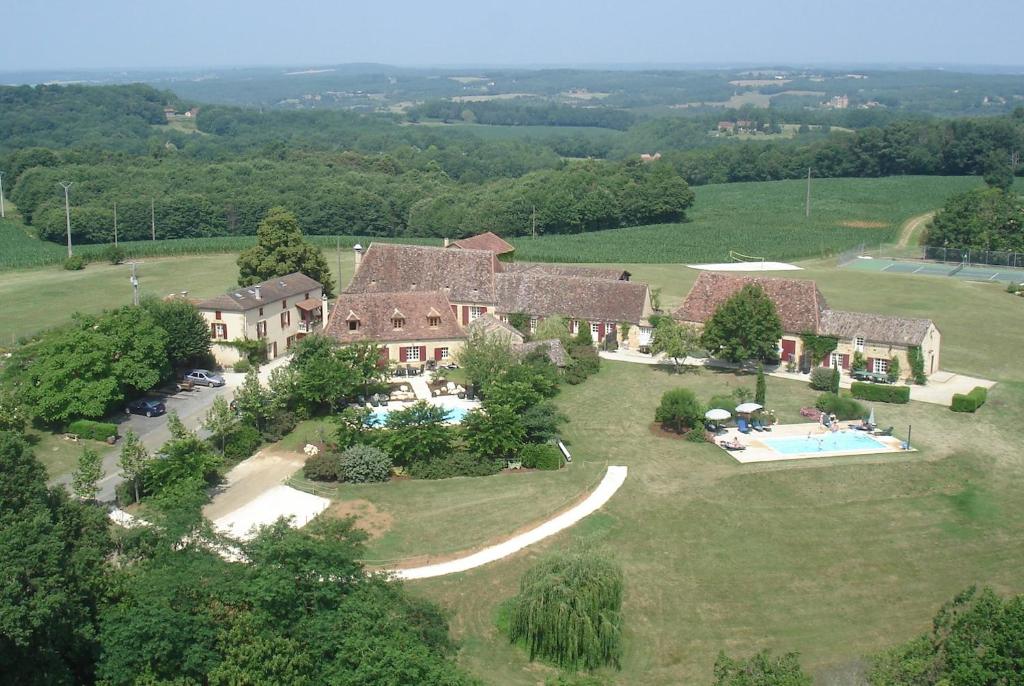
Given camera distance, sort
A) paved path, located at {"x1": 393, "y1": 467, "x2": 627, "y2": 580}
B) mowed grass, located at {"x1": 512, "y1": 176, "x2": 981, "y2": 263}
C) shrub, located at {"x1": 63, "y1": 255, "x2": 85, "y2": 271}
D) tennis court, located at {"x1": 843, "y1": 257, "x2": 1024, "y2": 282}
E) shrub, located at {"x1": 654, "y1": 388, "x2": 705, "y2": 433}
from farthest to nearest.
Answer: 1. mowed grass, located at {"x1": 512, "y1": 176, "x2": 981, "y2": 263}
2. shrub, located at {"x1": 63, "y1": 255, "x2": 85, "y2": 271}
3. tennis court, located at {"x1": 843, "y1": 257, "x2": 1024, "y2": 282}
4. shrub, located at {"x1": 654, "y1": 388, "x2": 705, "y2": 433}
5. paved path, located at {"x1": 393, "y1": 467, "x2": 627, "y2": 580}

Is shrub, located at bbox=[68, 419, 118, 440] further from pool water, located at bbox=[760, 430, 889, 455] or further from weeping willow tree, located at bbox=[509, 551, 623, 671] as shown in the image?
pool water, located at bbox=[760, 430, 889, 455]

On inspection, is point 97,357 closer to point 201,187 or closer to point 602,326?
point 602,326

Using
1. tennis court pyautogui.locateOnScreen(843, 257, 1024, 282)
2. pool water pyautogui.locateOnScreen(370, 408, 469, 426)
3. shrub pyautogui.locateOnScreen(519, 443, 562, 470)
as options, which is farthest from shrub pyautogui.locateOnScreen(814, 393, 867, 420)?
tennis court pyautogui.locateOnScreen(843, 257, 1024, 282)

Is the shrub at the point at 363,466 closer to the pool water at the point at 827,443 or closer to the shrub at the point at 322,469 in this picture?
the shrub at the point at 322,469

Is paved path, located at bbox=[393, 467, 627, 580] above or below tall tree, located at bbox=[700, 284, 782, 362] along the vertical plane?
below

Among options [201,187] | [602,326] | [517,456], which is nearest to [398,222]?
[201,187]

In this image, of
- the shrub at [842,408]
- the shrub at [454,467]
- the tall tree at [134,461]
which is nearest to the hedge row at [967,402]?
the shrub at [842,408]
